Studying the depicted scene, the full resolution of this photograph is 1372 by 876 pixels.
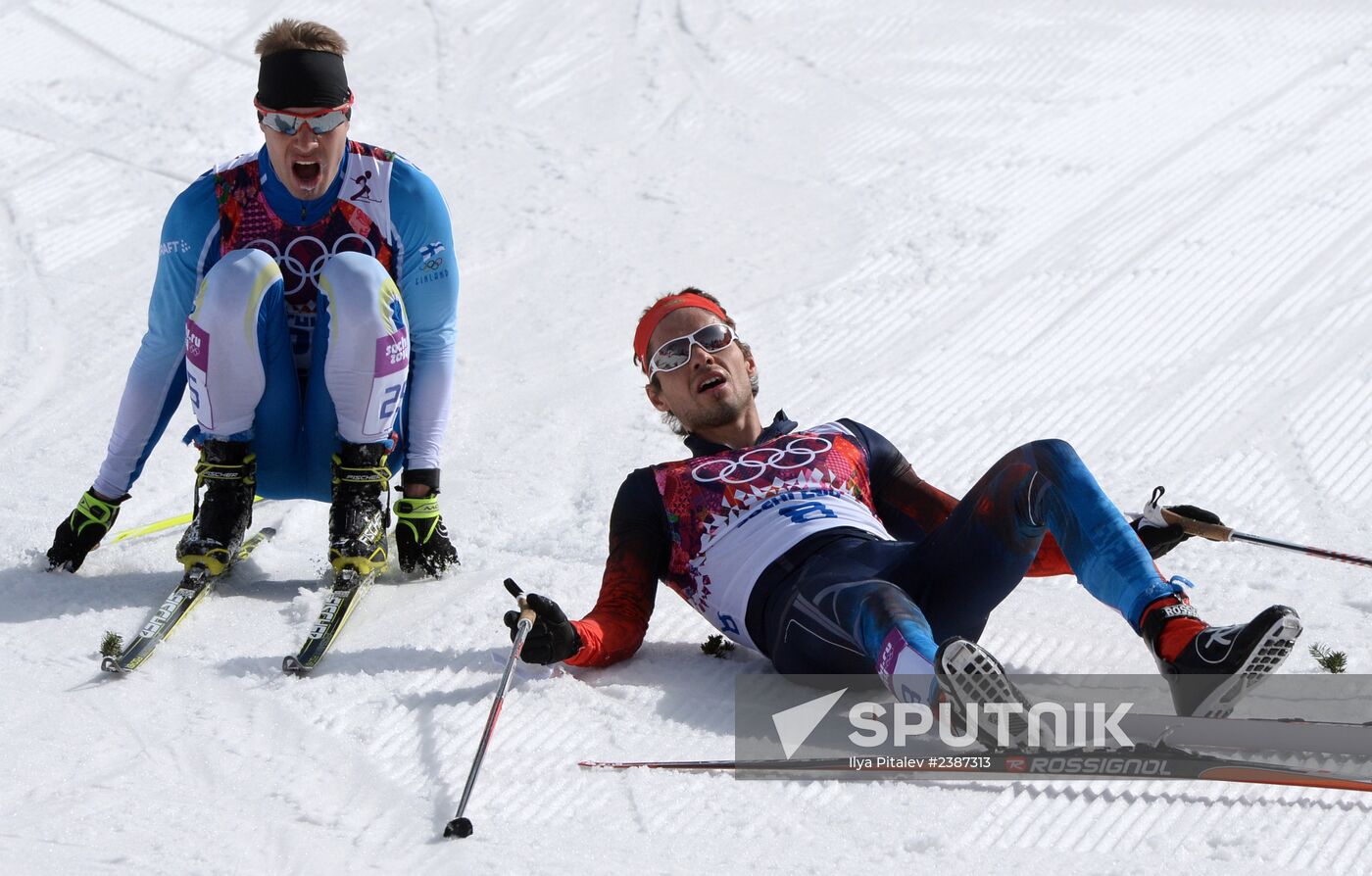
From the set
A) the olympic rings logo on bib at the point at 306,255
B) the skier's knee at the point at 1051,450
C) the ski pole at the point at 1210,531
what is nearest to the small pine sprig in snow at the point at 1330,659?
the ski pole at the point at 1210,531

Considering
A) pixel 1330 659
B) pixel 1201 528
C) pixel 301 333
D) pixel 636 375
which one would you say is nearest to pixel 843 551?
pixel 1201 528

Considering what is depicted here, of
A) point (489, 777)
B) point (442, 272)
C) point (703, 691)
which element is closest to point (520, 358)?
point (442, 272)

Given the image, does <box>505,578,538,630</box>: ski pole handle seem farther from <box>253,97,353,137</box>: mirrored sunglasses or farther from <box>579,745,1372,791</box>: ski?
<box>253,97,353,137</box>: mirrored sunglasses

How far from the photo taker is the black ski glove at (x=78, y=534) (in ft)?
12.6

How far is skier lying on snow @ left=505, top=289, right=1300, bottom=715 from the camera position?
9.21 feet

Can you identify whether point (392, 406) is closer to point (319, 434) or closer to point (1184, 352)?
point (319, 434)

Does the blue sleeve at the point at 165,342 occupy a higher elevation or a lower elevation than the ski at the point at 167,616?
higher

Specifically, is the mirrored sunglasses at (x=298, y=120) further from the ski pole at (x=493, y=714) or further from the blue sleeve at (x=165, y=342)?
the ski pole at (x=493, y=714)

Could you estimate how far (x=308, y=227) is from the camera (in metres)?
3.75

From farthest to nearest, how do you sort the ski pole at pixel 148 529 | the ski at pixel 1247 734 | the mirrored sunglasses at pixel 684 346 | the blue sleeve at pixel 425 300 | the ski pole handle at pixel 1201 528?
1. the ski pole at pixel 148 529
2. the mirrored sunglasses at pixel 684 346
3. the blue sleeve at pixel 425 300
4. the ski pole handle at pixel 1201 528
5. the ski at pixel 1247 734

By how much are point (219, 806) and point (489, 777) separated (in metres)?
0.46

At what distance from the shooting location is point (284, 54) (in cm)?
362

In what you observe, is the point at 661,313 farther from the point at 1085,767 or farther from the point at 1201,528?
the point at 1085,767

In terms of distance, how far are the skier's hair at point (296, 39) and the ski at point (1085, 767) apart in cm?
204
